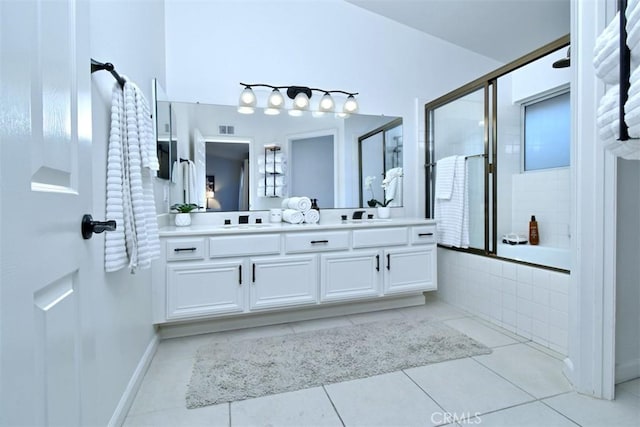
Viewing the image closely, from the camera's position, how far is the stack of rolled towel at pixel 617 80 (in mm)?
Answer: 670

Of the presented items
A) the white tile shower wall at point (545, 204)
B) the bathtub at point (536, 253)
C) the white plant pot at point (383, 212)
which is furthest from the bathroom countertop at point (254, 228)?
the white tile shower wall at point (545, 204)

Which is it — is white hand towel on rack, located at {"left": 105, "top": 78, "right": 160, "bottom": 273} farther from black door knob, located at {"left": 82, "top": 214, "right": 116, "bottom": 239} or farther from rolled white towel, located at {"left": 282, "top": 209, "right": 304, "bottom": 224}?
rolled white towel, located at {"left": 282, "top": 209, "right": 304, "bottom": 224}

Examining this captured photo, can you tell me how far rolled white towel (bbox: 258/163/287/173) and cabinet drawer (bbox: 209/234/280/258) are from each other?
2.39ft

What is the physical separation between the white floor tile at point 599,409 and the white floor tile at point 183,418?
4.79 feet

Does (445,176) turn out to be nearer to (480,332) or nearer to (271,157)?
(480,332)

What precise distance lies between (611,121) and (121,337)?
1867 millimetres

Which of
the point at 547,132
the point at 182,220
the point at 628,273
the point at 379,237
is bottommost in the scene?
the point at 628,273

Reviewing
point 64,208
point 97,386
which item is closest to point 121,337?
point 97,386

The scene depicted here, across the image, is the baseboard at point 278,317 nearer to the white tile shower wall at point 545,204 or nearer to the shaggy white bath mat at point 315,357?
the shaggy white bath mat at point 315,357

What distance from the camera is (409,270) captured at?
101 inches

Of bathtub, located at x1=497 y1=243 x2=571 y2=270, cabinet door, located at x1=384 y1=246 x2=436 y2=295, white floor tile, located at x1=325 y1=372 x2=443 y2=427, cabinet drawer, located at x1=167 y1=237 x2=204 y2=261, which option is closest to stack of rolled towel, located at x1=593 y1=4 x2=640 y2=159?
white floor tile, located at x1=325 y1=372 x2=443 y2=427

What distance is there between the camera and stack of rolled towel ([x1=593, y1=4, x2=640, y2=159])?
2.20ft

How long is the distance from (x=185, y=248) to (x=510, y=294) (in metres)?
2.23

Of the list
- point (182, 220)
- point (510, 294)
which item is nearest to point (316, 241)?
point (182, 220)
